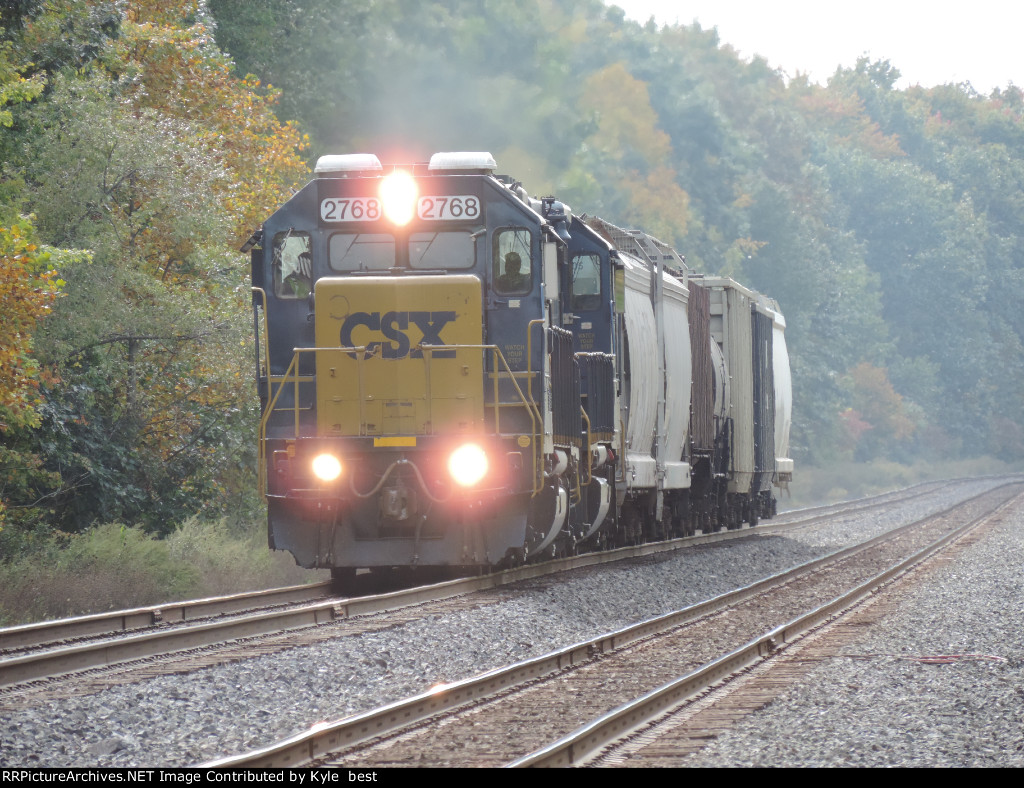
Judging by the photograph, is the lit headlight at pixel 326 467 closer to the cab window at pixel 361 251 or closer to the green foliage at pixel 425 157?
the cab window at pixel 361 251

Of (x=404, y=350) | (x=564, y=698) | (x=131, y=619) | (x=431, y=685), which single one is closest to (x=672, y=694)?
(x=564, y=698)

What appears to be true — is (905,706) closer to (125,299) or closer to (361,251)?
(361,251)

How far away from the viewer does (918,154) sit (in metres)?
95.5

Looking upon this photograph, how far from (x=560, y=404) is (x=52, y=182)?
8.29 meters

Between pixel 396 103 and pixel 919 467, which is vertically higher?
pixel 396 103

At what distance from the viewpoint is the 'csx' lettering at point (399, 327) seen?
43.6 ft

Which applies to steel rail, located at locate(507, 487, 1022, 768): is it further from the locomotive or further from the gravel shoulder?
the locomotive

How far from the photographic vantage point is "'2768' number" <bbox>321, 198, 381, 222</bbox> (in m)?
13.6

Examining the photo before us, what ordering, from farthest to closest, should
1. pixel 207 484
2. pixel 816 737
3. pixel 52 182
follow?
pixel 207 484, pixel 52 182, pixel 816 737

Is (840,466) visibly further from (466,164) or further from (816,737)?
(816,737)

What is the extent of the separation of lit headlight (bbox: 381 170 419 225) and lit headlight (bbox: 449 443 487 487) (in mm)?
2245

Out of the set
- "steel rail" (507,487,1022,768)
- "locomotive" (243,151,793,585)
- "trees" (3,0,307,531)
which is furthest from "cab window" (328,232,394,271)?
"steel rail" (507,487,1022,768)

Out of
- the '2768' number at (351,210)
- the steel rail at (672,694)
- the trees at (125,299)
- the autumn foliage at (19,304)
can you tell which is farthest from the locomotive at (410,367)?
the trees at (125,299)

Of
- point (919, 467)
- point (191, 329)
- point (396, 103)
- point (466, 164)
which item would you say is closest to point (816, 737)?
point (466, 164)
